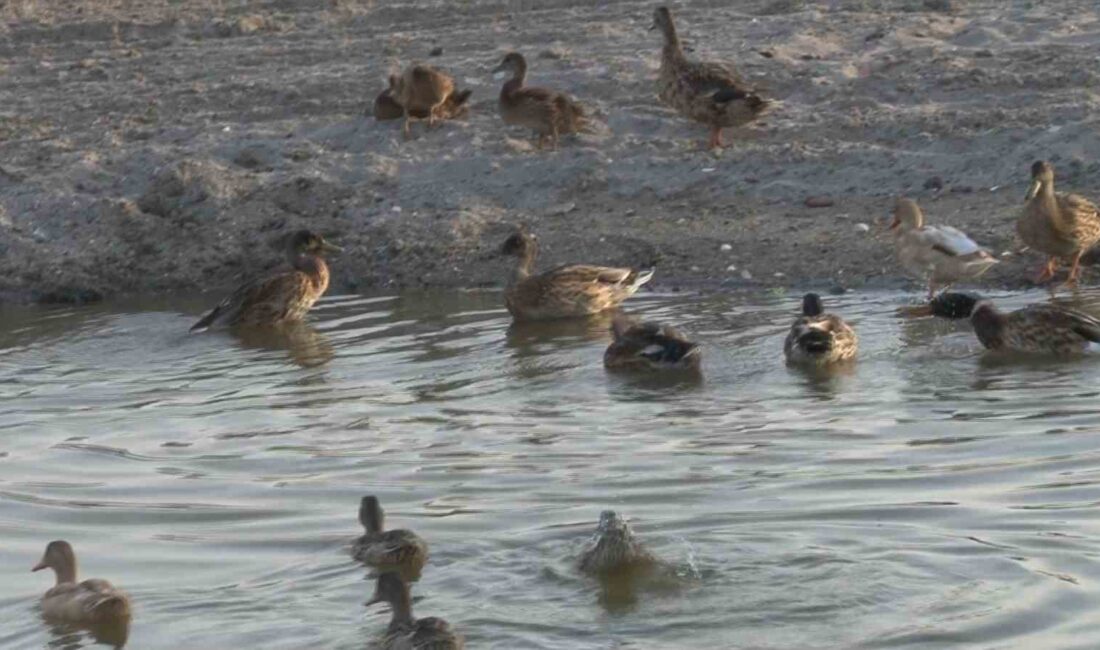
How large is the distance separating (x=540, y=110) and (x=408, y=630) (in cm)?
991

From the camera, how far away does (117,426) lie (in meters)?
12.2

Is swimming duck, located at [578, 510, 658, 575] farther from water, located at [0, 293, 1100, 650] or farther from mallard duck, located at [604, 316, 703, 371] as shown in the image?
mallard duck, located at [604, 316, 703, 371]

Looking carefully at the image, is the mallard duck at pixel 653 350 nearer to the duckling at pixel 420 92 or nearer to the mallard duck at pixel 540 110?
the mallard duck at pixel 540 110

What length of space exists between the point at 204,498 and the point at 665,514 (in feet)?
7.16

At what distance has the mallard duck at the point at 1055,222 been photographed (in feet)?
47.9

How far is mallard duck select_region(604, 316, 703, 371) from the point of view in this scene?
1266cm

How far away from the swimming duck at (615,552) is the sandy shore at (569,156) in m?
6.25

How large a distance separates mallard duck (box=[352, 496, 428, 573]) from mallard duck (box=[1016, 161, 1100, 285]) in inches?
248

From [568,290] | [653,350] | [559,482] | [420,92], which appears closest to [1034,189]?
[568,290]

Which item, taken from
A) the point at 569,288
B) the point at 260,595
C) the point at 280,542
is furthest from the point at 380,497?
the point at 569,288

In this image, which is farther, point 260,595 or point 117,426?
point 117,426

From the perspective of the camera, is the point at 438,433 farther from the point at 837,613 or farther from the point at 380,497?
the point at 837,613

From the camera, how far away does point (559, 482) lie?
10.5 m

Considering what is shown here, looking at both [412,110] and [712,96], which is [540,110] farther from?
[712,96]
